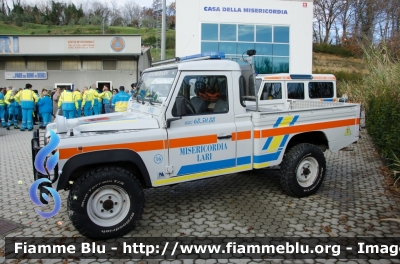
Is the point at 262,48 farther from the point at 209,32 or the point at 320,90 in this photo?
the point at 320,90

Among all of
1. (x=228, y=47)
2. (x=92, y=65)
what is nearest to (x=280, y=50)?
(x=228, y=47)

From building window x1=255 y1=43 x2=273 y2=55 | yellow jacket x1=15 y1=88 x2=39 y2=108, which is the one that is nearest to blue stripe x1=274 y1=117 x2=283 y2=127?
yellow jacket x1=15 y1=88 x2=39 y2=108

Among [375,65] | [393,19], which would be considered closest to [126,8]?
[393,19]

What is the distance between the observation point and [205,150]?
457 centimetres

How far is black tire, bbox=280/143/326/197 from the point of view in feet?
17.4

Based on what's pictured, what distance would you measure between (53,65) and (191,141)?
78.0ft

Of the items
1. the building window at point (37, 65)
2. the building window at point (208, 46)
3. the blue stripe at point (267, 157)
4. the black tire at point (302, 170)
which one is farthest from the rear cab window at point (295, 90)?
the building window at point (37, 65)

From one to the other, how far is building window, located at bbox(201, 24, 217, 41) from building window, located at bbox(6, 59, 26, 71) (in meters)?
14.5

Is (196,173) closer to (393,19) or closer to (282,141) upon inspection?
(282,141)

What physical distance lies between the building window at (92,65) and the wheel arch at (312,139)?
71.8ft

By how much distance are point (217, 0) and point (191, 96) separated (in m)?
16.8

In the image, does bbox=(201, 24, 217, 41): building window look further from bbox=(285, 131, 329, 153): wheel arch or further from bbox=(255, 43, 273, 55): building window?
bbox=(285, 131, 329, 153): wheel arch

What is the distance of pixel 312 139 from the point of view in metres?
6.06

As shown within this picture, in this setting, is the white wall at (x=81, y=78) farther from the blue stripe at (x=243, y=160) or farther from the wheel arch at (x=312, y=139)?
the blue stripe at (x=243, y=160)
